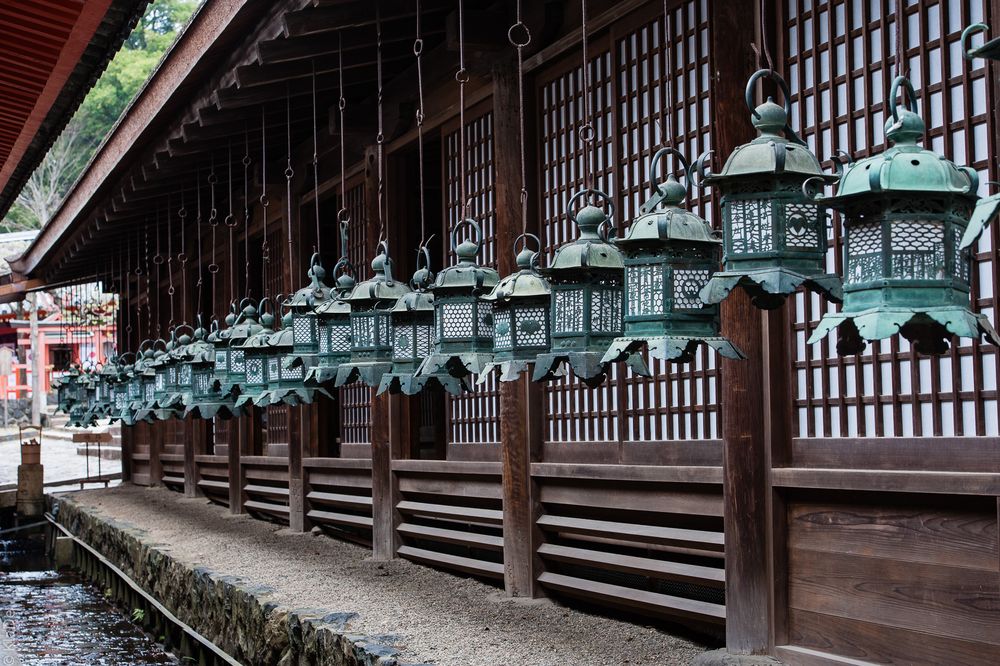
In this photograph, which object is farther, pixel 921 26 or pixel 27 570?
pixel 27 570

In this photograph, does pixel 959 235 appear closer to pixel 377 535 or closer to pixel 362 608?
pixel 362 608

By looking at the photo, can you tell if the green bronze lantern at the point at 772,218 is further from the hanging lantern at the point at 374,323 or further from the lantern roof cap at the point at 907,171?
the hanging lantern at the point at 374,323

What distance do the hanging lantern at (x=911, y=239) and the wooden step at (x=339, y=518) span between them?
394 inches

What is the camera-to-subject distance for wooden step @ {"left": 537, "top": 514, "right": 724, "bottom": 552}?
7648 millimetres

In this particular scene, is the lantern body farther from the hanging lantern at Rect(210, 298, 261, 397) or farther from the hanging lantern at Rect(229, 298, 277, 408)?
the hanging lantern at Rect(210, 298, 261, 397)

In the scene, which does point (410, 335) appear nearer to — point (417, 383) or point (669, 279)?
point (417, 383)

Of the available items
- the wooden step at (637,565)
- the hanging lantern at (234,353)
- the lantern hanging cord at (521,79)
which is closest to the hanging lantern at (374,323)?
the lantern hanging cord at (521,79)

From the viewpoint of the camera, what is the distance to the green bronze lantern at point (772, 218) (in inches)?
182

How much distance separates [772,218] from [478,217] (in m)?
6.76

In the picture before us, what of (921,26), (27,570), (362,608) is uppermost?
(921,26)

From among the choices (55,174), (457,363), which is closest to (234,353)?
(457,363)

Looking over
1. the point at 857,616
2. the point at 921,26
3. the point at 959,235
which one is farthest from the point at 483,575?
the point at 959,235

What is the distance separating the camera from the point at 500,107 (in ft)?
33.1

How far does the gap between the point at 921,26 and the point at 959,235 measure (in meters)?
2.24
